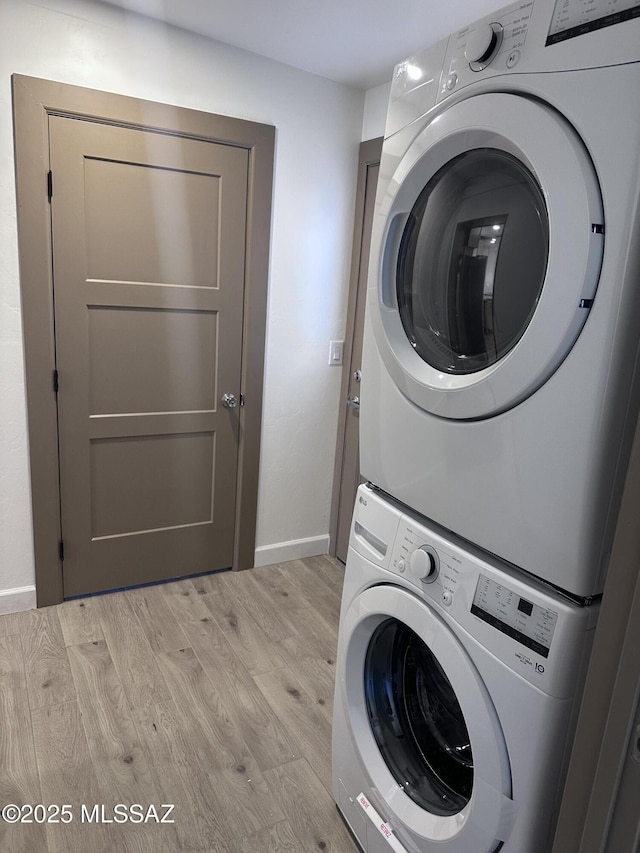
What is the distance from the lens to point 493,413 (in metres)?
0.99

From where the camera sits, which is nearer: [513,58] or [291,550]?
[513,58]

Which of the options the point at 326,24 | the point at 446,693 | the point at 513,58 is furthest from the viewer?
the point at 326,24

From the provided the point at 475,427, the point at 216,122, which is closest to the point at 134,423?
the point at 216,122

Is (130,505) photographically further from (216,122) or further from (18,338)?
(216,122)

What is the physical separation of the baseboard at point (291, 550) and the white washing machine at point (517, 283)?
1.79m

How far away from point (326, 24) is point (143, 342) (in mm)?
1356

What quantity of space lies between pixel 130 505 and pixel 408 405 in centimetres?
175

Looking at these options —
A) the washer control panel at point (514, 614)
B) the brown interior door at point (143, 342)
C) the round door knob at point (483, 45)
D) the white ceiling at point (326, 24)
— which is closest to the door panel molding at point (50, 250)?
the brown interior door at point (143, 342)

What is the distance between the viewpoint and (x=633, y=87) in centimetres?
77

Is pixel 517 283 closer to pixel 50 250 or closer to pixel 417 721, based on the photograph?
pixel 417 721

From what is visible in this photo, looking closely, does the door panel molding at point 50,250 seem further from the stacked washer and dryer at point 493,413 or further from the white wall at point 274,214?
the stacked washer and dryer at point 493,413

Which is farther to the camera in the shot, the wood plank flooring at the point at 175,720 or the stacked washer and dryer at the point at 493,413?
the wood plank flooring at the point at 175,720

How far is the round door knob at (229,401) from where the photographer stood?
2.64 meters

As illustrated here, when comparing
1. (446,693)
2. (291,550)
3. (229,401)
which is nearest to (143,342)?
(229,401)
